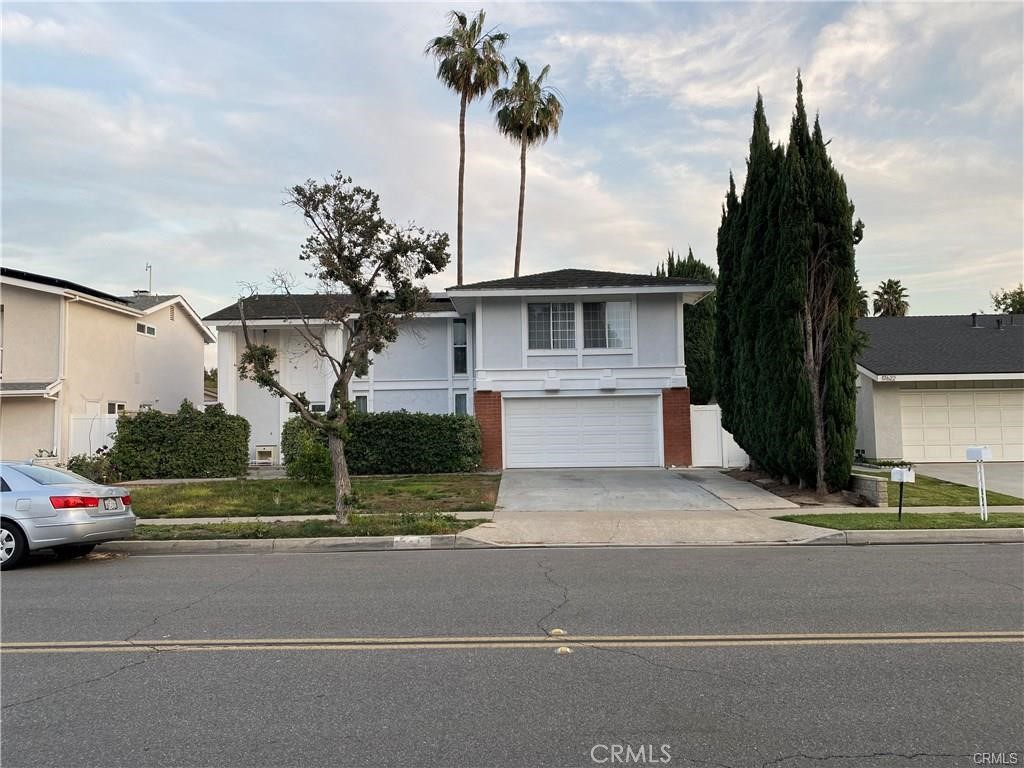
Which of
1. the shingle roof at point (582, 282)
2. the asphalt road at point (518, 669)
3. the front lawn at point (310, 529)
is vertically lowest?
the asphalt road at point (518, 669)

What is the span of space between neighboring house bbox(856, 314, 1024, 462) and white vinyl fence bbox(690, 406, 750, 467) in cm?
486

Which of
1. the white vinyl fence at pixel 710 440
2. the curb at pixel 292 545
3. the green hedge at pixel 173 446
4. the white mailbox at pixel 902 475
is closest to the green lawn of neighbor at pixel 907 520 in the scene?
the white mailbox at pixel 902 475

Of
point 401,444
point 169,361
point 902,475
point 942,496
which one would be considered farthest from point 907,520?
point 169,361

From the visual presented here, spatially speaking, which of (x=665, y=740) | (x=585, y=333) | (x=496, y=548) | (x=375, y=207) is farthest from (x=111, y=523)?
(x=585, y=333)

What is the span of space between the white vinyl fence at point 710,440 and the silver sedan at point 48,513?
1579 cm

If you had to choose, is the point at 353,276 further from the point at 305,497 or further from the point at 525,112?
the point at 525,112

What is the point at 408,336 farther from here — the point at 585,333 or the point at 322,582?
the point at 322,582

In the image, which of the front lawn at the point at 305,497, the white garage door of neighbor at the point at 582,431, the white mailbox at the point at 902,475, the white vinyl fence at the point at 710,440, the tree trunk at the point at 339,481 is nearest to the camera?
the white mailbox at the point at 902,475

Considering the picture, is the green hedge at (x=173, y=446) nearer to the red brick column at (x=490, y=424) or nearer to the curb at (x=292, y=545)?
the red brick column at (x=490, y=424)

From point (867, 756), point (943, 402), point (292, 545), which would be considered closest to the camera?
point (867, 756)

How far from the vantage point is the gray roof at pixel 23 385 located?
20531 millimetres

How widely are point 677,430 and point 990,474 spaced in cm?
804

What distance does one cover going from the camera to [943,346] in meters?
23.5

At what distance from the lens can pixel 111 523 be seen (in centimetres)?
998
